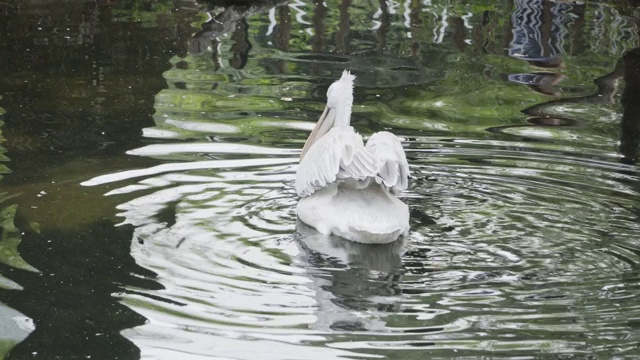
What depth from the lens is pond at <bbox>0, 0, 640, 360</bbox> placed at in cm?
486

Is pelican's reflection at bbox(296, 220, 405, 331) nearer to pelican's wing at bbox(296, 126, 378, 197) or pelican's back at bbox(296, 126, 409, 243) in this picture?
pelican's back at bbox(296, 126, 409, 243)

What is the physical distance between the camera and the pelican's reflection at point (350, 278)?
5.02m

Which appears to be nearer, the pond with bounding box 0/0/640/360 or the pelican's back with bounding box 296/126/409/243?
the pond with bounding box 0/0/640/360

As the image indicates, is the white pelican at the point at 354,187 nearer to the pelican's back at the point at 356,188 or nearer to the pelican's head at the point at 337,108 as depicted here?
→ the pelican's back at the point at 356,188

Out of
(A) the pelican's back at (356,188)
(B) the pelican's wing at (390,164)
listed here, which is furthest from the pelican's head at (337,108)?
(B) the pelican's wing at (390,164)

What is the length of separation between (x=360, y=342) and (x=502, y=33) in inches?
301

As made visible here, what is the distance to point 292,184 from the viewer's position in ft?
23.4

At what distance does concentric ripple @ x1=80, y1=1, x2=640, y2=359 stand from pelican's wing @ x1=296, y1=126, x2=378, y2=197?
0.27 m

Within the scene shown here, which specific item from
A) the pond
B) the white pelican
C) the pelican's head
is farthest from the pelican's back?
the pelican's head

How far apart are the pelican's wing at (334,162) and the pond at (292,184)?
261 mm

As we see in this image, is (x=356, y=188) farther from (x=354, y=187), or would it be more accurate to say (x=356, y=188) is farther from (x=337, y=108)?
(x=337, y=108)

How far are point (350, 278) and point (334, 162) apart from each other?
35.6 inches

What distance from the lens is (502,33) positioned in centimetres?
1185

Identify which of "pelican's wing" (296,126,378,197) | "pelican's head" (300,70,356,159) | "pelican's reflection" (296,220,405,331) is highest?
"pelican's head" (300,70,356,159)
